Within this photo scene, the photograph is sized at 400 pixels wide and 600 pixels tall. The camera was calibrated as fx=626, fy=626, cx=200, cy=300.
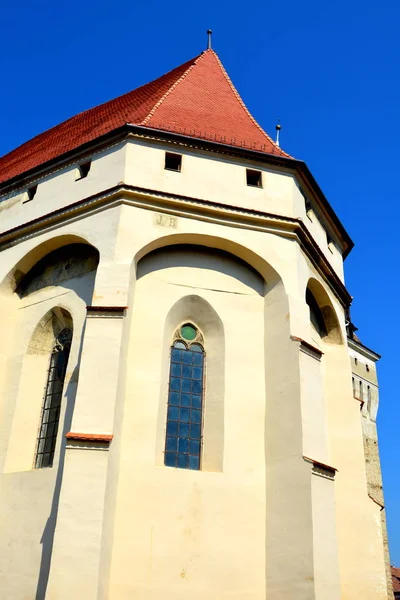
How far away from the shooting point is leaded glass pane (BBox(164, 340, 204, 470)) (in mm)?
10352

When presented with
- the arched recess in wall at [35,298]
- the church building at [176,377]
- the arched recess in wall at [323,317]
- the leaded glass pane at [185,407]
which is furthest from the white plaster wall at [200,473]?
the arched recess in wall at [323,317]

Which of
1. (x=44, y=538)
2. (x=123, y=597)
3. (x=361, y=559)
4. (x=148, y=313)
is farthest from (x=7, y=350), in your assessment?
(x=361, y=559)

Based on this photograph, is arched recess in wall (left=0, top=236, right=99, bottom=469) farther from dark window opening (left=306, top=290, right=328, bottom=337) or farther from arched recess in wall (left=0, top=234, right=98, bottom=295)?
dark window opening (left=306, top=290, right=328, bottom=337)

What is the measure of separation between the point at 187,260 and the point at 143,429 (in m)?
3.32

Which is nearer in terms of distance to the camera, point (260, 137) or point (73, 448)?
point (73, 448)

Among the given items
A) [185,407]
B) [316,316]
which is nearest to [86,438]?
[185,407]

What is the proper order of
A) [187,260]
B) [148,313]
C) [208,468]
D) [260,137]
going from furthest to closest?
[260,137], [187,260], [148,313], [208,468]

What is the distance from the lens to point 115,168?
11758 millimetres

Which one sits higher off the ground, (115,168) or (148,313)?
(115,168)

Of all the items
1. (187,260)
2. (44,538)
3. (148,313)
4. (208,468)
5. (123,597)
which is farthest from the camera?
(187,260)

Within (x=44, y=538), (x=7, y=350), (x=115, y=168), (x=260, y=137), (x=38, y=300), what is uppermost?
(x=260, y=137)

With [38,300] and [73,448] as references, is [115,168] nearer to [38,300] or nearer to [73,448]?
[38,300]

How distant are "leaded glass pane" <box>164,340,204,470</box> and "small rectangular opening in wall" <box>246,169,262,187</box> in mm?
3247

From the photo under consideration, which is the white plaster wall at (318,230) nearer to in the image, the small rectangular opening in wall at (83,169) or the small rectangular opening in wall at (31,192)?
the small rectangular opening in wall at (83,169)
